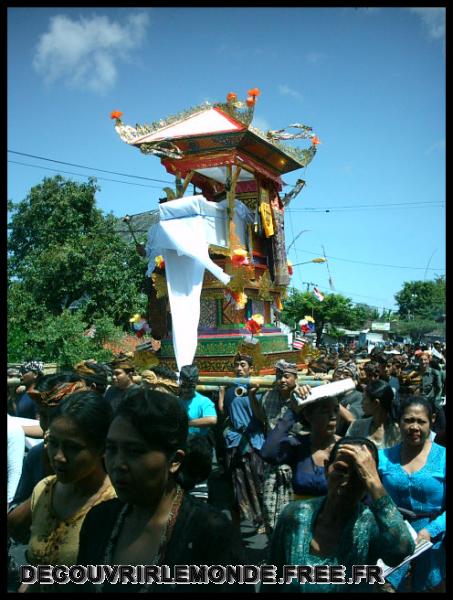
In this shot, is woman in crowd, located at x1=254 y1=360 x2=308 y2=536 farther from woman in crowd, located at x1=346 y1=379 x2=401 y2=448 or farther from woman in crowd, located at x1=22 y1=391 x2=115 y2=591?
woman in crowd, located at x1=22 y1=391 x2=115 y2=591

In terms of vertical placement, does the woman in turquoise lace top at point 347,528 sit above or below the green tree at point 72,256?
below

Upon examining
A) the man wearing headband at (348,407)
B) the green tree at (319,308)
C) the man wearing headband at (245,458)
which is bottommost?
the man wearing headband at (245,458)

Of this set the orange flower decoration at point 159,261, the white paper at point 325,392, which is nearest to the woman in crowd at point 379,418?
the white paper at point 325,392

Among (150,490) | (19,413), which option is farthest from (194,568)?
(19,413)

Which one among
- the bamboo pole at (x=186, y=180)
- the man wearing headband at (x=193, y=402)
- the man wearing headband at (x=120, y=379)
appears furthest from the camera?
the bamboo pole at (x=186, y=180)

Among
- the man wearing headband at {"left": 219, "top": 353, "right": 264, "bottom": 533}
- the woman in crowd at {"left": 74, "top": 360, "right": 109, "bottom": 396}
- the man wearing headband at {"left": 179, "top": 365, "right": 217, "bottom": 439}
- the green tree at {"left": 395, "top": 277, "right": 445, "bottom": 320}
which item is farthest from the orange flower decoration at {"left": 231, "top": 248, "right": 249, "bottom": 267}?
the green tree at {"left": 395, "top": 277, "right": 445, "bottom": 320}

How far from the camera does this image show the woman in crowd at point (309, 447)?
335cm

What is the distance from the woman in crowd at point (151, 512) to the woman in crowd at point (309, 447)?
128cm

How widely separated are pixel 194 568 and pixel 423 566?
1803 millimetres

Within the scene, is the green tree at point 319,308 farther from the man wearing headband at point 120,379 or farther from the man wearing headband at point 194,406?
the man wearing headband at point 194,406
